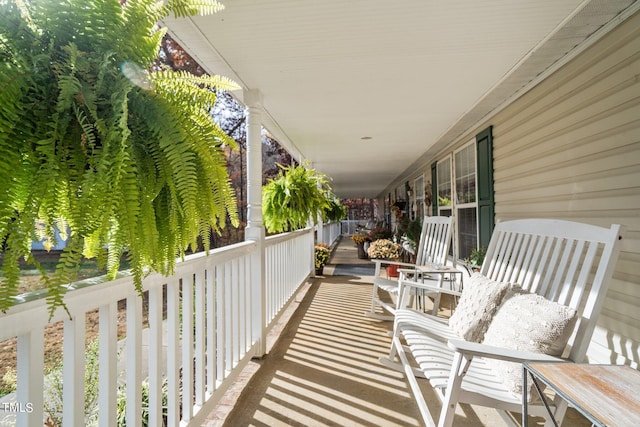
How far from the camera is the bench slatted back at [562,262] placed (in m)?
1.42

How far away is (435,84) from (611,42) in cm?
116

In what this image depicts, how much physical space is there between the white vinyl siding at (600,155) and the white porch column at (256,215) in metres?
2.37

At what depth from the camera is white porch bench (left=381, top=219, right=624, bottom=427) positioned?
1.39 meters

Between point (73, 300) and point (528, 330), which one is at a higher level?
point (73, 300)

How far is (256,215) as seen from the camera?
9.43ft

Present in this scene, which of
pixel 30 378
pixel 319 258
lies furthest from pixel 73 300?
pixel 319 258

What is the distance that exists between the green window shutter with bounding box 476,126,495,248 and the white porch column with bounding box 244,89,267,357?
2630 mm

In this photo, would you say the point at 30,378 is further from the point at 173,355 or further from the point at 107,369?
the point at 173,355

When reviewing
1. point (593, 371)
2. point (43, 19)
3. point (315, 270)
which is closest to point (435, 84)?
point (593, 371)

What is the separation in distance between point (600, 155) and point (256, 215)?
2.49 meters

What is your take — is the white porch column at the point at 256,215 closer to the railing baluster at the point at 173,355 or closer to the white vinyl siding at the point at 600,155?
the railing baluster at the point at 173,355

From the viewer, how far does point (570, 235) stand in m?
1.77

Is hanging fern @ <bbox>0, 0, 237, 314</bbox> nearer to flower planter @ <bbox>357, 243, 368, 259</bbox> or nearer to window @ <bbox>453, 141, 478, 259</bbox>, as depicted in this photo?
window @ <bbox>453, 141, 478, 259</bbox>

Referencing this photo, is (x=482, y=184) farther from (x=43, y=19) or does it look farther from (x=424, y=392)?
(x=43, y=19)
